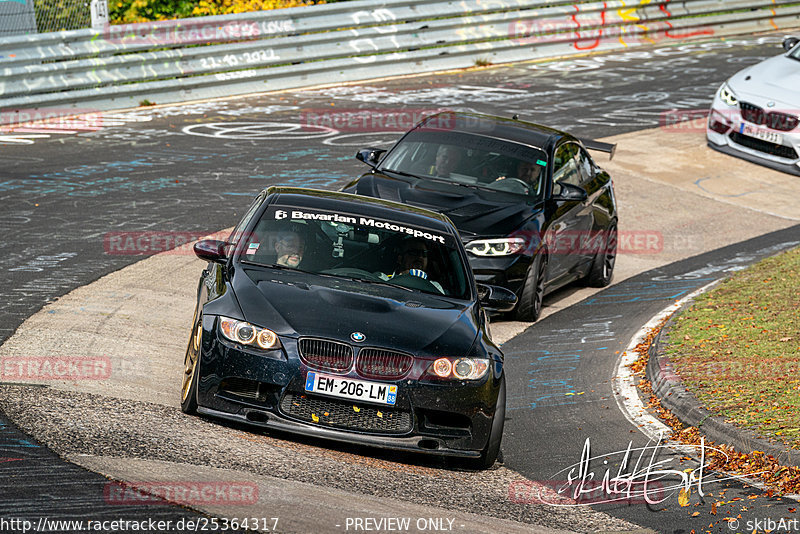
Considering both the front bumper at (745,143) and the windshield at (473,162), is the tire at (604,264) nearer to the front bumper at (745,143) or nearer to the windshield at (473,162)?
the windshield at (473,162)

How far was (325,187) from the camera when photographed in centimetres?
1569

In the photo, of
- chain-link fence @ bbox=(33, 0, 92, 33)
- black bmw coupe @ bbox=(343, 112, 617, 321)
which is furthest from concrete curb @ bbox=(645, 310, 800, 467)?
chain-link fence @ bbox=(33, 0, 92, 33)

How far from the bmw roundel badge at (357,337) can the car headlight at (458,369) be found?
0.43m

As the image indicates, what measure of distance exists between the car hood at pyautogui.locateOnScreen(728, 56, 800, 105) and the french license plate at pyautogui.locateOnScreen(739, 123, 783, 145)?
1.50 ft

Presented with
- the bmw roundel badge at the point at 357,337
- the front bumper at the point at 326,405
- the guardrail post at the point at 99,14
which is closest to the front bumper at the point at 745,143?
the guardrail post at the point at 99,14

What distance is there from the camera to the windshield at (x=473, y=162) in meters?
11.8

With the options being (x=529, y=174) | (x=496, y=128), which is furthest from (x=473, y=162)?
(x=496, y=128)

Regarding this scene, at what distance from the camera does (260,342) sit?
22.1 feet

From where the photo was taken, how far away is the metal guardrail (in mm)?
18969

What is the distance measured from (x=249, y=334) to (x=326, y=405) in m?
0.63

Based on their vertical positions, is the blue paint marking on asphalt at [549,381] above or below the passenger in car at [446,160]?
below

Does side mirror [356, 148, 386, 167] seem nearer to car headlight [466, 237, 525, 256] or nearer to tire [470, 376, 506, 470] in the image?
car headlight [466, 237, 525, 256]

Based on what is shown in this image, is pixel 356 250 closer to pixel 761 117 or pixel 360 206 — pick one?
pixel 360 206

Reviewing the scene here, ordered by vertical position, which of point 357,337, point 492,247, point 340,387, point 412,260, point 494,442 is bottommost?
point 494,442
